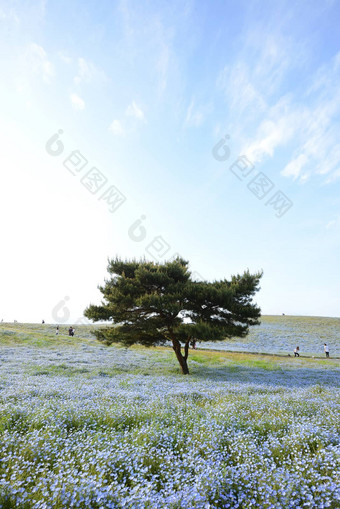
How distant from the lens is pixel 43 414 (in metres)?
6.60

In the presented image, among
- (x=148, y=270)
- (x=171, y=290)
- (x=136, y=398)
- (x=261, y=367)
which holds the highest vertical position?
(x=148, y=270)

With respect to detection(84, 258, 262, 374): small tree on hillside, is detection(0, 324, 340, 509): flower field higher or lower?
lower

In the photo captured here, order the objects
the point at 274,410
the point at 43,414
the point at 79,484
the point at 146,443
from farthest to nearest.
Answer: the point at 274,410, the point at 43,414, the point at 146,443, the point at 79,484

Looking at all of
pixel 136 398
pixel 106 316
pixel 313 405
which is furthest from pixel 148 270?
pixel 313 405

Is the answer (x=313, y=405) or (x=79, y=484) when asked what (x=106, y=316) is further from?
(x=79, y=484)

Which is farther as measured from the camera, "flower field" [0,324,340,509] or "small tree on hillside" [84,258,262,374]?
"small tree on hillside" [84,258,262,374]

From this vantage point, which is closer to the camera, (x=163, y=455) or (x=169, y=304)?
(x=163, y=455)

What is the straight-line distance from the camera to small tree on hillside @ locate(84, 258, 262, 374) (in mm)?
19266

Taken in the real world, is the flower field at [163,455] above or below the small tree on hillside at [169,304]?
below

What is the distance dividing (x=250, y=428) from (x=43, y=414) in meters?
5.05

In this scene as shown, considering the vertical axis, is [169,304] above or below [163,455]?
above

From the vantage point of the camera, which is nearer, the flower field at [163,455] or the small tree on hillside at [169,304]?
the flower field at [163,455]

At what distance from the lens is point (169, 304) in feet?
60.6

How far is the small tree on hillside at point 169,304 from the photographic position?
19266mm
